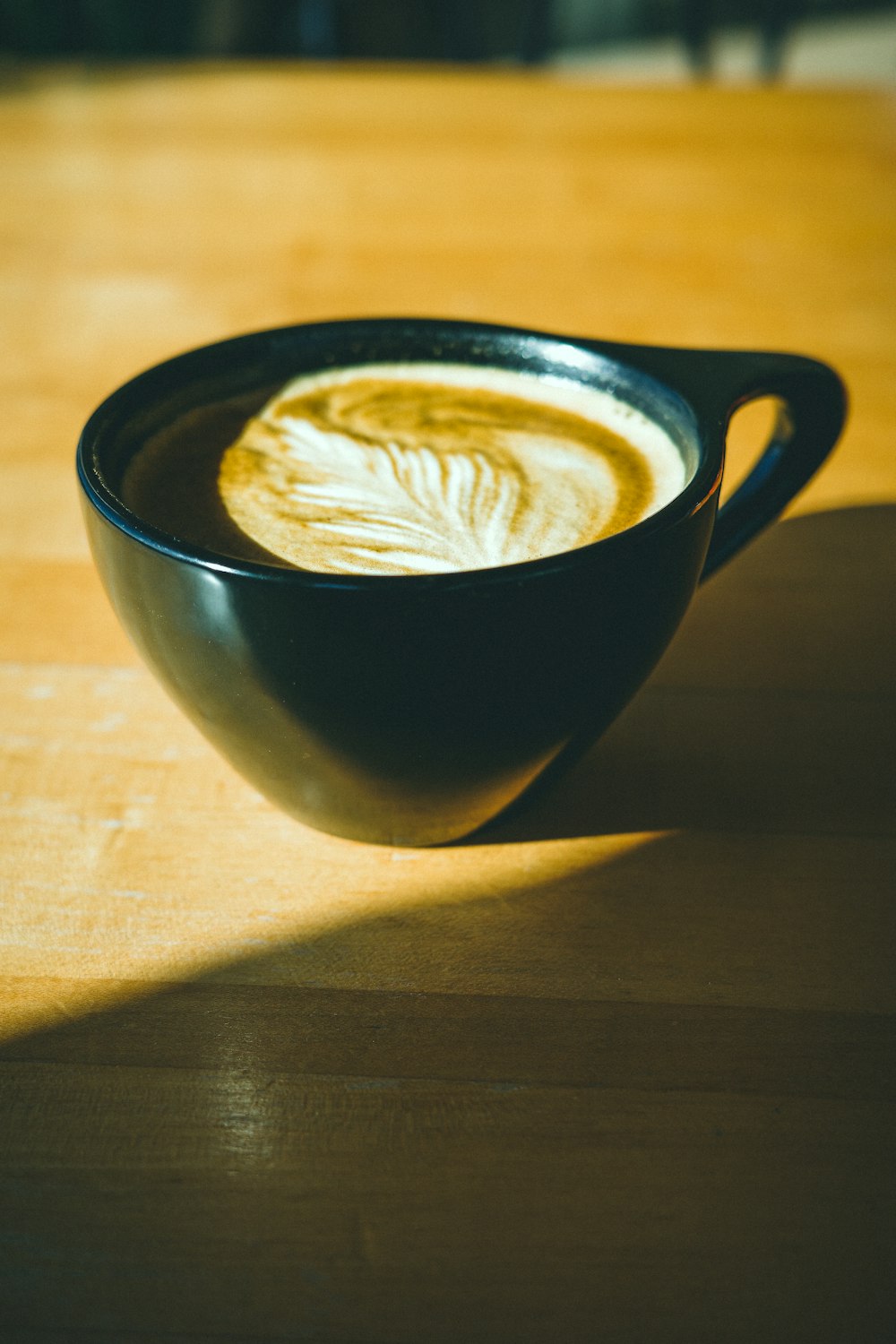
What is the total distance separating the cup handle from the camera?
0.42 meters

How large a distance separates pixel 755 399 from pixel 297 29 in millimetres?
2984

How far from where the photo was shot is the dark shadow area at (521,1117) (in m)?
0.28

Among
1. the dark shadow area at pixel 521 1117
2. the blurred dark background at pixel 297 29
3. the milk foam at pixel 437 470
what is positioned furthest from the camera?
the blurred dark background at pixel 297 29

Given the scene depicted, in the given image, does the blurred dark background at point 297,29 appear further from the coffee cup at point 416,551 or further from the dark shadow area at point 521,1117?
the dark shadow area at point 521,1117

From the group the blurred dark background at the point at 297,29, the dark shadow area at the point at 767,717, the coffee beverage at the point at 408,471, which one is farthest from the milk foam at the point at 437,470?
the blurred dark background at the point at 297,29

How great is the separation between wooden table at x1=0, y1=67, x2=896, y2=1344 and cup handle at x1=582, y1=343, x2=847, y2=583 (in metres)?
0.09

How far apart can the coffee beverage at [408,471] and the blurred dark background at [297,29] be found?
202 cm

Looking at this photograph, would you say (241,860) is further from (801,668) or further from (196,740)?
(801,668)

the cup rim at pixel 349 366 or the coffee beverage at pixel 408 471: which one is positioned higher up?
the cup rim at pixel 349 366

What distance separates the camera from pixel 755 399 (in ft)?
1.39

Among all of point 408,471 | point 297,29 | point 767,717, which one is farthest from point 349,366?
point 297,29

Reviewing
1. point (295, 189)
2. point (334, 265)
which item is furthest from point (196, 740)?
point (295, 189)

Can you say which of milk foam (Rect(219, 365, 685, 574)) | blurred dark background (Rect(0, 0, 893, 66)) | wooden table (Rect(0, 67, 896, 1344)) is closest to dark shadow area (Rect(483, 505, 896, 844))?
wooden table (Rect(0, 67, 896, 1344))

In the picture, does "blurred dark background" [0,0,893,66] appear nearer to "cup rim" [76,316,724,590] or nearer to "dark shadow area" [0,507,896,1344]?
"cup rim" [76,316,724,590]
